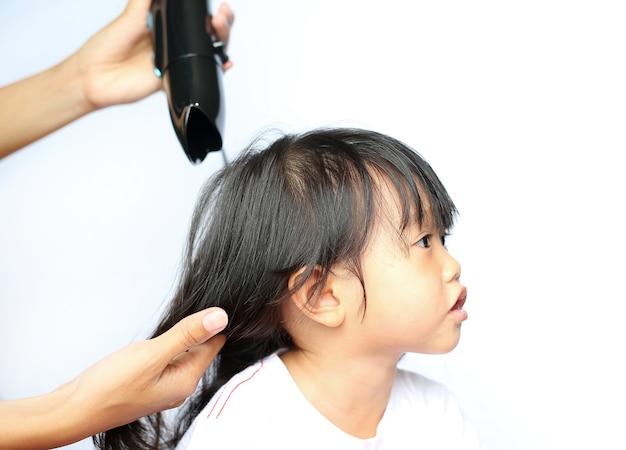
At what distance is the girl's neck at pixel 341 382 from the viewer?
129 centimetres

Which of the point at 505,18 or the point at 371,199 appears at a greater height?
the point at 505,18

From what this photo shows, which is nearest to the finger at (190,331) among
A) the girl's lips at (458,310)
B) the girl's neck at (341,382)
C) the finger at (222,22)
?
the girl's neck at (341,382)

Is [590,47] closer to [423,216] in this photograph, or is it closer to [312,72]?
[312,72]

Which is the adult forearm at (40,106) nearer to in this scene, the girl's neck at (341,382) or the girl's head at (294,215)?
the girl's head at (294,215)

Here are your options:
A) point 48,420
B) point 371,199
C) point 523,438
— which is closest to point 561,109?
point 523,438

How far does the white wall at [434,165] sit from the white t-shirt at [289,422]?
0.37 metres

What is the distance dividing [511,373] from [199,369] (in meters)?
0.84

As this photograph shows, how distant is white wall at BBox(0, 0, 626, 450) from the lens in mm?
1815

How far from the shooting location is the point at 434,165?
197 centimetres

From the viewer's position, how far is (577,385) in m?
1.75

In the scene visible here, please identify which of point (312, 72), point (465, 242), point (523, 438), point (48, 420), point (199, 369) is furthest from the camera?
point (312, 72)

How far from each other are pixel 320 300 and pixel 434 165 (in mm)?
826

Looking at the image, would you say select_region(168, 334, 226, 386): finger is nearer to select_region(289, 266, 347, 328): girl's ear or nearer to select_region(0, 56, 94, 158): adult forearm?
select_region(289, 266, 347, 328): girl's ear

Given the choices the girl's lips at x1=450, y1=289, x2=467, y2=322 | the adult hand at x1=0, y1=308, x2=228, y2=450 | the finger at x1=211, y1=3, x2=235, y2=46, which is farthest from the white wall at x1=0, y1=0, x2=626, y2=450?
the adult hand at x1=0, y1=308, x2=228, y2=450
